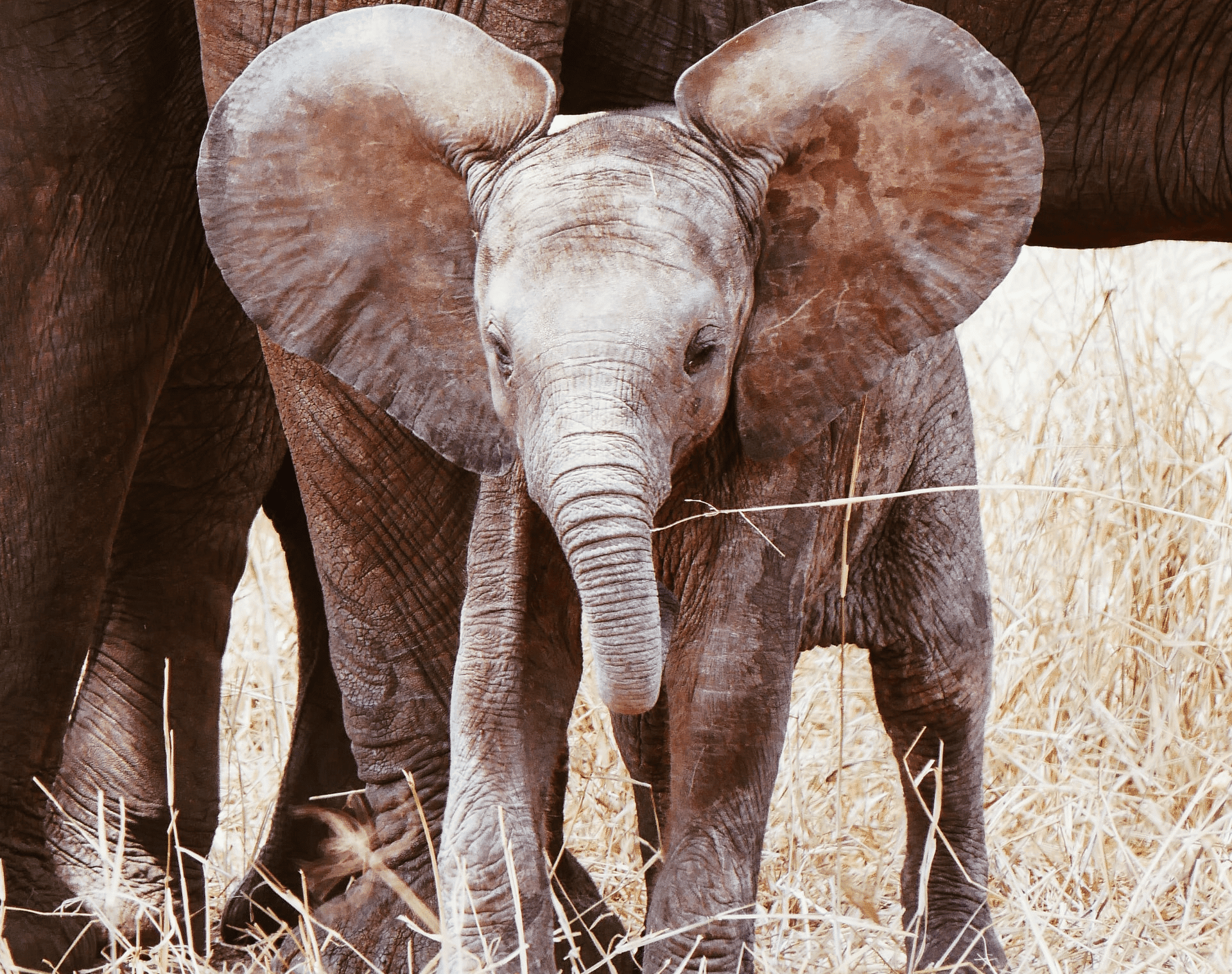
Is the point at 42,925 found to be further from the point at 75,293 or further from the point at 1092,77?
the point at 1092,77

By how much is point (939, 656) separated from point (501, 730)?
0.61m

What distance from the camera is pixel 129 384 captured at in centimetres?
263

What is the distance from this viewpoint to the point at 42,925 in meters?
2.78

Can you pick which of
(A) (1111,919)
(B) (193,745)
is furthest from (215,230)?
(A) (1111,919)

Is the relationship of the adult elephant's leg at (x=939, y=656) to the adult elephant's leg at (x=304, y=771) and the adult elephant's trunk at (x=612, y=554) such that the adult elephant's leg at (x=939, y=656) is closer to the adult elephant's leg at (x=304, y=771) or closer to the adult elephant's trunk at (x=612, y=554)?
the adult elephant's trunk at (x=612, y=554)

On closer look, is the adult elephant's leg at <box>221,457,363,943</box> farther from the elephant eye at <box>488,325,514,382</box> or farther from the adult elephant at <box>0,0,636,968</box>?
the elephant eye at <box>488,325,514,382</box>

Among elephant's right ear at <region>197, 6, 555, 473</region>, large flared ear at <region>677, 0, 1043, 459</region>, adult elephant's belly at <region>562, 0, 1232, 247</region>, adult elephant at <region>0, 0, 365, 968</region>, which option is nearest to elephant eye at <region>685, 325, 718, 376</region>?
large flared ear at <region>677, 0, 1043, 459</region>

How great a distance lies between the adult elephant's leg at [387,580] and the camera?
2.39 meters

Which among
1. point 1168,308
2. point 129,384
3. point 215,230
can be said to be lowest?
point 1168,308

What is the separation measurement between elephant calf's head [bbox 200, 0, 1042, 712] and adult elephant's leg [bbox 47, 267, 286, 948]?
0.89 meters

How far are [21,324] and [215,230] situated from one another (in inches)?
21.4

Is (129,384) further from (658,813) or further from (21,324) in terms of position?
(658,813)

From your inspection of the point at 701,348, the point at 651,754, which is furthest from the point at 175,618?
the point at 701,348

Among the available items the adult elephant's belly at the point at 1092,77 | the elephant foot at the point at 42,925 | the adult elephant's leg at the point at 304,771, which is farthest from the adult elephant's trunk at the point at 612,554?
the adult elephant's leg at the point at 304,771
